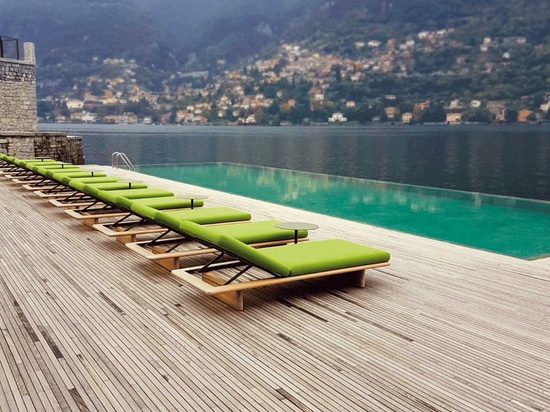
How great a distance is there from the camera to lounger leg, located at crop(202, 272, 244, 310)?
4.07 meters

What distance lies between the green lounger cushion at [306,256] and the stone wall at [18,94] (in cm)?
1931

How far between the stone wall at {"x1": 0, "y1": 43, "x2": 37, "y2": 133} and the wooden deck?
17371 mm

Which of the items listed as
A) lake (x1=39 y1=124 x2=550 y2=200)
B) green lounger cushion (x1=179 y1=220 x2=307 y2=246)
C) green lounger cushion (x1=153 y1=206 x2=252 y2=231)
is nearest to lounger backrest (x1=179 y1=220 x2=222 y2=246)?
green lounger cushion (x1=179 y1=220 x2=307 y2=246)

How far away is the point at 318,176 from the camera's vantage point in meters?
12.9

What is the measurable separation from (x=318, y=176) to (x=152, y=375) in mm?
10095

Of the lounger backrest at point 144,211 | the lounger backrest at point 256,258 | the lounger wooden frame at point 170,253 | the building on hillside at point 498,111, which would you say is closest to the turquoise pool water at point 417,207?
the lounger wooden frame at point 170,253

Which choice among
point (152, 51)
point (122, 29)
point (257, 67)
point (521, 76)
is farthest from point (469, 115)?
point (122, 29)

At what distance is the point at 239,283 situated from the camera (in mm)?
4055

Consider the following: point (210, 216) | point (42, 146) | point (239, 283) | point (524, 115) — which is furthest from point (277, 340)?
point (524, 115)

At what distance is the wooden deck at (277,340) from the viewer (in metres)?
2.80

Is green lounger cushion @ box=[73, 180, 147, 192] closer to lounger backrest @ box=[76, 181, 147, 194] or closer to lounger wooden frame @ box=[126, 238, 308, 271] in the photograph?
lounger backrest @ box=[76, 181, 147, 194]

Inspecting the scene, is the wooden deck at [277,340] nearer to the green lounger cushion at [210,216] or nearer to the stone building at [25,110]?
the green lounger cushion at [210,216]

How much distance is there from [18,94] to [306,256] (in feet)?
65.2

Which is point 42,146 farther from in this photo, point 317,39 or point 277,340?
point 317,39
